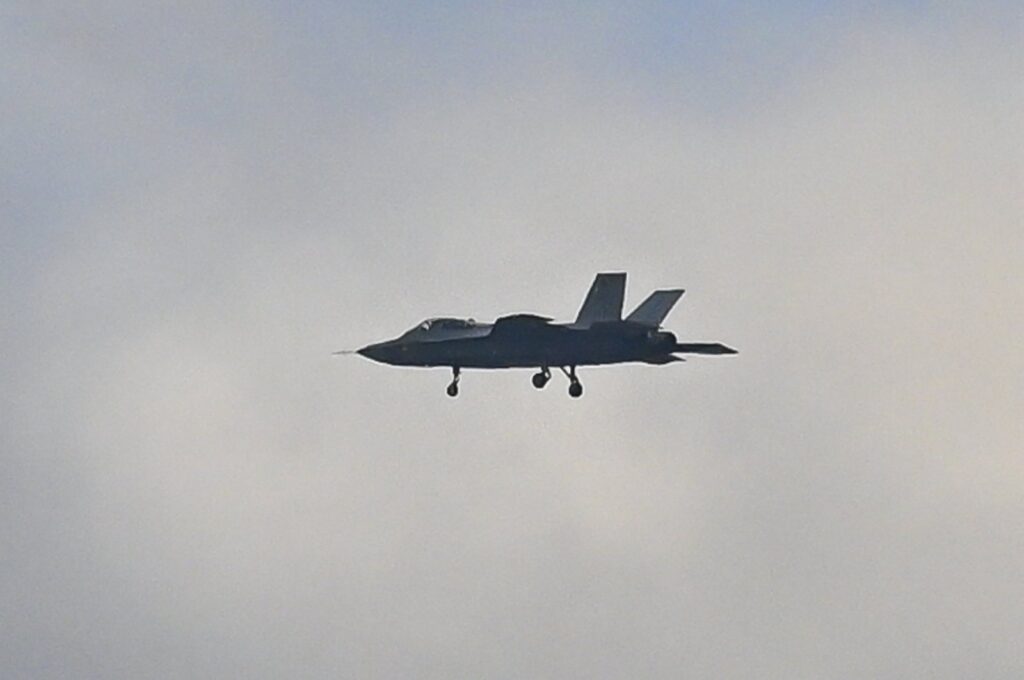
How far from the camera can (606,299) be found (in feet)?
418

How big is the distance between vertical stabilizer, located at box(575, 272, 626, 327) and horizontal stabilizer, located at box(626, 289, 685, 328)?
2.31m

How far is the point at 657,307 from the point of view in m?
130

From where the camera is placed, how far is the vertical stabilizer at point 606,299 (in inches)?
5005

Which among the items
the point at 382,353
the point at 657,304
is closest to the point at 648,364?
the point at 657,304

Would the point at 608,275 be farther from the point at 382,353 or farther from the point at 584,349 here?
the point at 382,353

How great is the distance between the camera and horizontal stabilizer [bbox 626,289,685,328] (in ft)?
425

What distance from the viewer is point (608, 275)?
127250mm

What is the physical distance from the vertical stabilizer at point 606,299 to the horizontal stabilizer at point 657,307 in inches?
91.0

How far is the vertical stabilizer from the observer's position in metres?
127

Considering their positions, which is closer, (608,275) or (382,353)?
(608,275)

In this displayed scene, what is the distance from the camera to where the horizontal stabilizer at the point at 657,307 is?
129625 millimetres

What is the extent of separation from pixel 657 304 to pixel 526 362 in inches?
265

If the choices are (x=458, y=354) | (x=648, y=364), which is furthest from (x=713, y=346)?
(x=458, y=354)

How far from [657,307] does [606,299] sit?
382 cm
